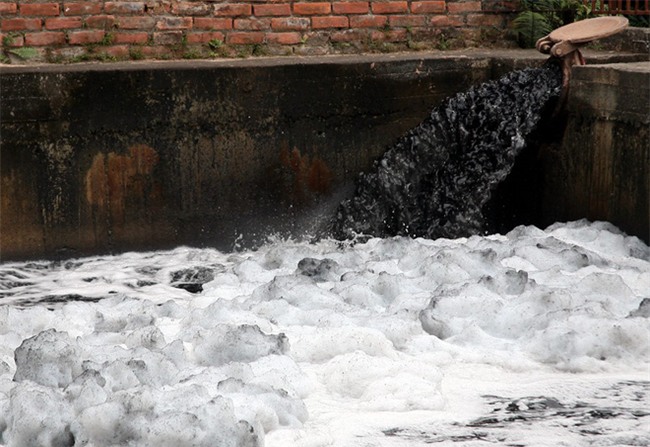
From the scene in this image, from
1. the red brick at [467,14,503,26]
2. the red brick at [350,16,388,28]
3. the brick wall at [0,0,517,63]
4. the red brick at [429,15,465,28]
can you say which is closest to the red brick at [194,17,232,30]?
the brick wall at [0,0,517,63]

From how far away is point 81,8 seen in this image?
21.0 ft

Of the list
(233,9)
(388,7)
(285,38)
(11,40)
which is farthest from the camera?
(388,7)

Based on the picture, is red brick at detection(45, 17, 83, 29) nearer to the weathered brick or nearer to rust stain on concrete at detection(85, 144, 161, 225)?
the weathered brick

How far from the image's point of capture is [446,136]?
21.5 ft

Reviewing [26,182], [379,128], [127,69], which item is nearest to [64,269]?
[26,182]

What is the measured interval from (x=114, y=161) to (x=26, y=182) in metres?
0.47

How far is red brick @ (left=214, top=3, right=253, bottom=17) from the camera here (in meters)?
6.73

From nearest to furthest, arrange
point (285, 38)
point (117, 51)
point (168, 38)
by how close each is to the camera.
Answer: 1. point (117, 51)
2. point (168, 38)
3. point (285, 38)

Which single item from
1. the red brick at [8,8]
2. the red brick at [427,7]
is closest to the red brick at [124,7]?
the red brick at [8,8]

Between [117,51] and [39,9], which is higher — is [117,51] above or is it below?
below

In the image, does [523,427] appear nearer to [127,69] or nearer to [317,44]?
[127,69]

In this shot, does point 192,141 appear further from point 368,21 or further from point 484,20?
point 484,20

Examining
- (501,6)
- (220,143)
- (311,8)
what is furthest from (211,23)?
(501,6)

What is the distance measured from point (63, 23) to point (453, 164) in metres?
2.34
